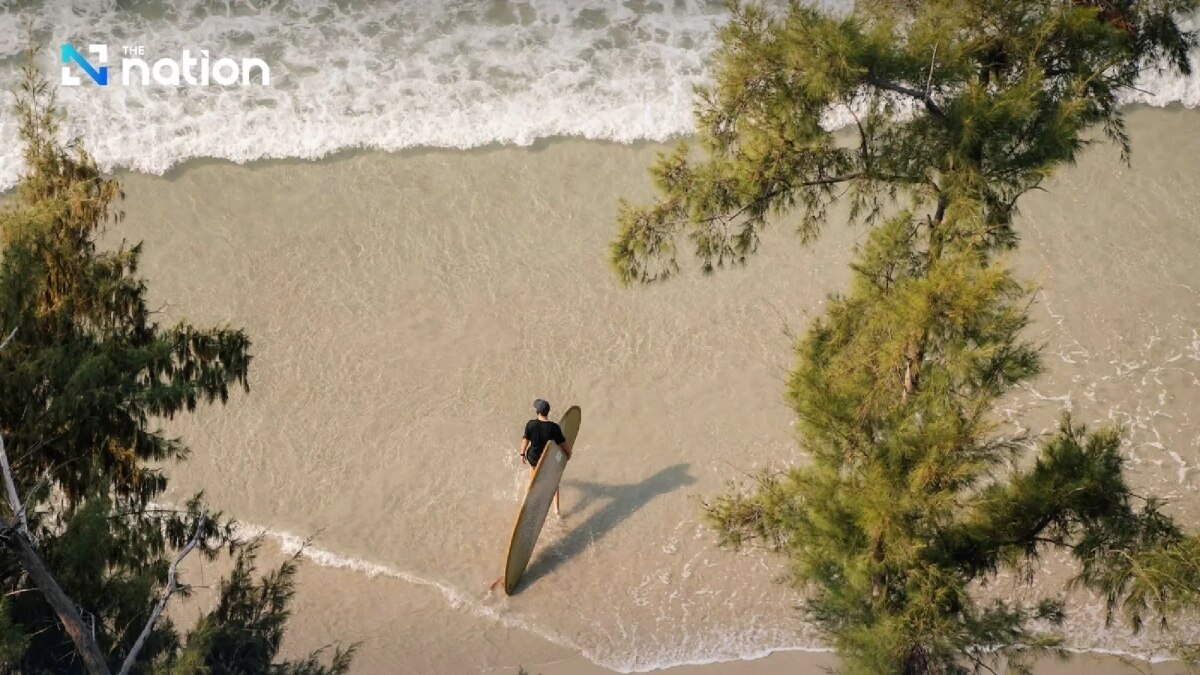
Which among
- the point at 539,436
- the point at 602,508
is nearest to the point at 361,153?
the point at 539,436

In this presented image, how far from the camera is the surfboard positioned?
9.47m

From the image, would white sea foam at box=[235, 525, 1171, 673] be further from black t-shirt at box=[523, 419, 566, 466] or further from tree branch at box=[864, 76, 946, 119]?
tree branch at box=[864, 76, 946, 119]

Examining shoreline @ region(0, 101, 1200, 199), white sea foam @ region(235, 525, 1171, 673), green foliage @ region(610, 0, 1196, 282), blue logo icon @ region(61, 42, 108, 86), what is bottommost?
white sea foam @ region(235, 525, 1171, 673)

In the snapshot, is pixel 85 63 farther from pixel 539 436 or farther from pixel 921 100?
pixel 921 100

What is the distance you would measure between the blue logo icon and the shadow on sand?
8465 mm

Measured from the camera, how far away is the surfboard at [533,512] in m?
9.47

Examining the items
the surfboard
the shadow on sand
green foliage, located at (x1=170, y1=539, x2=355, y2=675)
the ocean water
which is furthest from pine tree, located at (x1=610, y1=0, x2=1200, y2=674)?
green foliage, located at (x1=170, y1=539, x2=355, y2=675)

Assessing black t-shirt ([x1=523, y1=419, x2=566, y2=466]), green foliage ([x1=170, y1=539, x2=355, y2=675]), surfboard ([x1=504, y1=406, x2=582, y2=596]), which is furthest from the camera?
black t-shirt ([x1=523, y1=419, x2=566, y2=466])

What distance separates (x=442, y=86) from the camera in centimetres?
1539

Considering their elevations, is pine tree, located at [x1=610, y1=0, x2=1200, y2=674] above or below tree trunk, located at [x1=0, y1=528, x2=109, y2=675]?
above

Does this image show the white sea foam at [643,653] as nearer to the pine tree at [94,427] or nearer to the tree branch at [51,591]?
the pine tree at [94,427]

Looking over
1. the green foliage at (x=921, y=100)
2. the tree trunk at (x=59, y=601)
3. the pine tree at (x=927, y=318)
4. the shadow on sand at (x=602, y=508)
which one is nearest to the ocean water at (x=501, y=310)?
the shadow on sand at (x=602, y=508)

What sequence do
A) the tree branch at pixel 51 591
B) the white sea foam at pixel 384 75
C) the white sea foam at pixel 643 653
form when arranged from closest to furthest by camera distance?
the tree branch at pixel 51 591
the white sea foam at pixel 643 653
the white sea foam at pixel 384 75

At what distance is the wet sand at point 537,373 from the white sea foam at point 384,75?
23.5 inches
